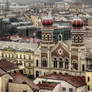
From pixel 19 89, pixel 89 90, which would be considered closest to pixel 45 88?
pixel 19 89

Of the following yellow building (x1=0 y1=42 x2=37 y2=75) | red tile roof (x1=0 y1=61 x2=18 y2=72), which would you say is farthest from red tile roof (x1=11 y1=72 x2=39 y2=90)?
yellow building (x1=0 y1=42 x2=37 y2=75)

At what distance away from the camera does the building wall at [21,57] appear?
11038cm

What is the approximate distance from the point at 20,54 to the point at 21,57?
77cm

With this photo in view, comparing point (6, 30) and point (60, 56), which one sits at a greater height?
point (60, 56)

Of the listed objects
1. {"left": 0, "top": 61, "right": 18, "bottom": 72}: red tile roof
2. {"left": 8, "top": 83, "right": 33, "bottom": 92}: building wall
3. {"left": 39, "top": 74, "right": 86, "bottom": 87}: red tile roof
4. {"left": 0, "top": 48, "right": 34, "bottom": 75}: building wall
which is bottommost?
{"left": 0, "top": 48, "right": 34, "bottom": 75}: building wall

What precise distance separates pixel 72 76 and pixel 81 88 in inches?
255

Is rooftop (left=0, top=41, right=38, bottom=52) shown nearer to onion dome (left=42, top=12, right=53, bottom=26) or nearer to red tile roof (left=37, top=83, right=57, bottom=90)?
onion dome (left=42, top=12, right=53, bottom=26)

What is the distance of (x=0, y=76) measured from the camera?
8156 cm

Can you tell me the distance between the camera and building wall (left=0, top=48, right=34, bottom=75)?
362ft

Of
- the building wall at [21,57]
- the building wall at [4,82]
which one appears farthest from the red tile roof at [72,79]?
the building wall at [21,57]

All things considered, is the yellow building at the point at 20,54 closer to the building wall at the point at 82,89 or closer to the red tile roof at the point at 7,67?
the red tile roof at the point at 7,67

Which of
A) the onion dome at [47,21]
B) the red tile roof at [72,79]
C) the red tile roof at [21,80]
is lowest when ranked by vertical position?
the red tile roof at [72,79]

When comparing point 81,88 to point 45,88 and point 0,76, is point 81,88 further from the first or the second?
point 0,76

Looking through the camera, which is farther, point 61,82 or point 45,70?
point 45,70
